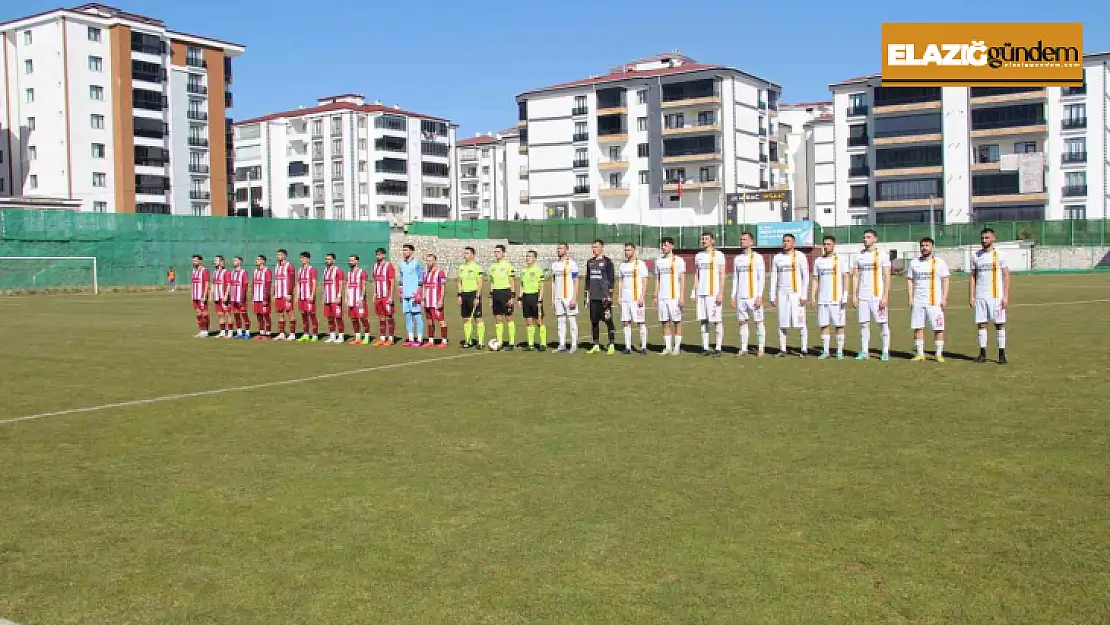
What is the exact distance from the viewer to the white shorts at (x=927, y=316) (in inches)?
626

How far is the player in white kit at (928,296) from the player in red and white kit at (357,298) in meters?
10.9

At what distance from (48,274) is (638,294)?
36.4 metres

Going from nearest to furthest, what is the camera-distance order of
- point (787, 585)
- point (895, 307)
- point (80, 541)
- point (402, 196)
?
point (787, 585) < point (80, 541) < point (895, 307) < point (402, 196)

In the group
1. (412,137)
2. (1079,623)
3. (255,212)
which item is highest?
(412,137)

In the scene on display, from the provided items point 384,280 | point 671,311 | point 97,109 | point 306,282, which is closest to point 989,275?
point 671,311

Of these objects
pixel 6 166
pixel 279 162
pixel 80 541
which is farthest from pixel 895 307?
pixel 279 162

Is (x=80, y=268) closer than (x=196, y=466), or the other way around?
(x=196, y=466)

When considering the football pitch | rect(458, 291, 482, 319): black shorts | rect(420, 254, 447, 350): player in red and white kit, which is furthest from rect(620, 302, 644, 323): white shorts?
rect(420, 254, 447, 350): player in red and white kit

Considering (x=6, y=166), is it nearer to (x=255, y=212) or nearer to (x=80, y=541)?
(x=255, y=212)

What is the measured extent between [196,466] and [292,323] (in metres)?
13.8

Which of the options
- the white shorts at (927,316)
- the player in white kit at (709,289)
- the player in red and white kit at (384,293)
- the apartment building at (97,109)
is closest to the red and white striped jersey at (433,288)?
the player in red and white kit at (384,293)

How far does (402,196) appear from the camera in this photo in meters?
110

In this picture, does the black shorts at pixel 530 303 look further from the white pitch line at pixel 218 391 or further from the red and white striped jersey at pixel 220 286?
the red and white striped jersey at pixel 220 286

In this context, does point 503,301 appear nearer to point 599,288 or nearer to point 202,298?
point 599,288
